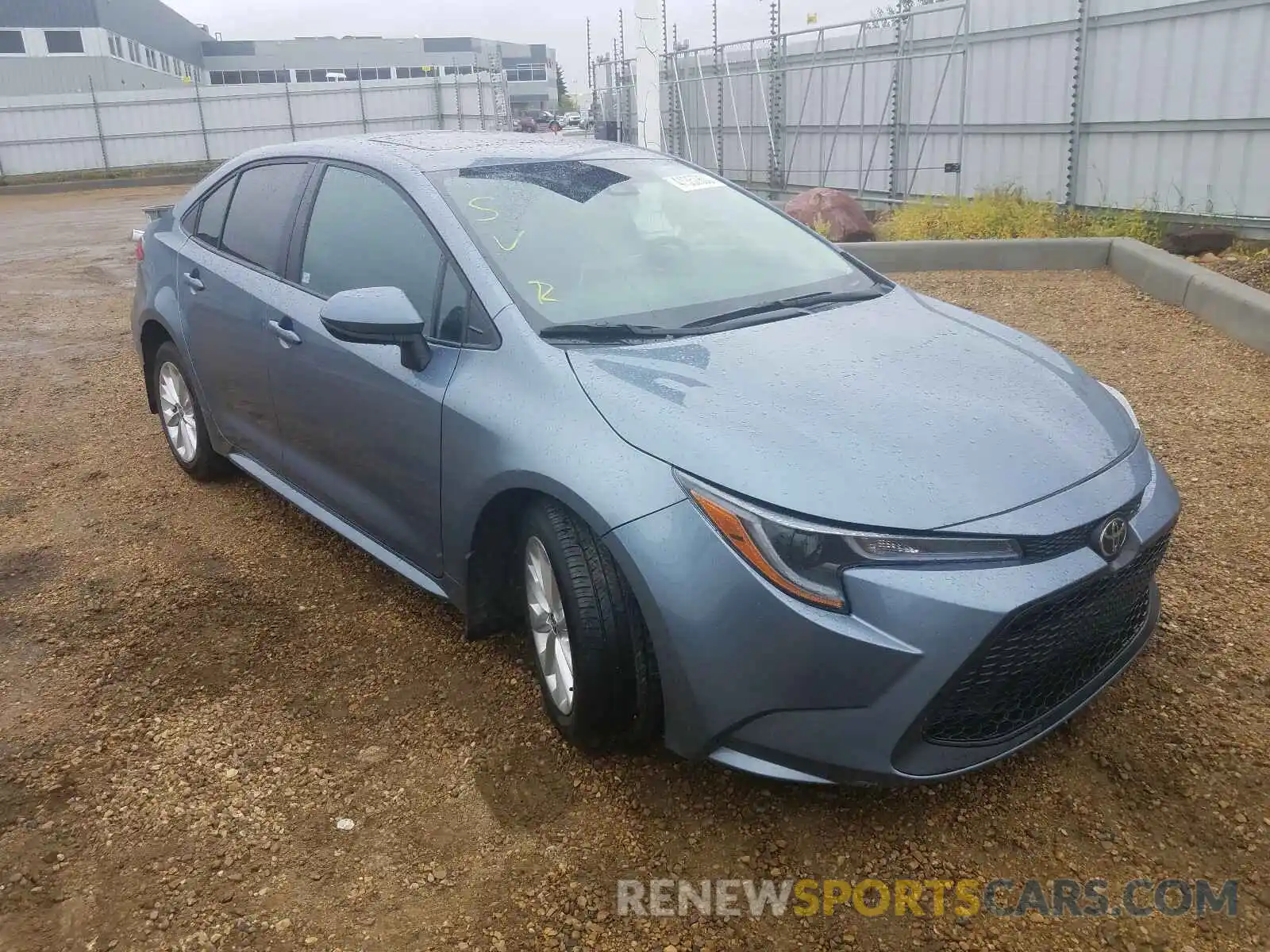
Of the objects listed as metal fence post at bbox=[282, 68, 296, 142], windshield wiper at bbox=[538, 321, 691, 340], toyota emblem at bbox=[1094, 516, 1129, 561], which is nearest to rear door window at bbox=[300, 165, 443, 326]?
windshield wiper at bbox=[538, 321, 691, 340]

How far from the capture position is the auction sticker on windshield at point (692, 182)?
3.96 meters

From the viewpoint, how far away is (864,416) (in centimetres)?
262

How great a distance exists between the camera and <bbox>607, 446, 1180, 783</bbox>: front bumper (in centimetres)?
224

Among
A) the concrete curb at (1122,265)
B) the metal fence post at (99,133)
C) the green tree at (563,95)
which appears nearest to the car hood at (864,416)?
the concrete curb at (1122,265)

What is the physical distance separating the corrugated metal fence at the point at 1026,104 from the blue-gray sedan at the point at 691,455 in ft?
23.2

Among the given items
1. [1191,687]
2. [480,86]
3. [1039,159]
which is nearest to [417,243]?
[1191,687]

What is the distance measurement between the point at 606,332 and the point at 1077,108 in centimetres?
922

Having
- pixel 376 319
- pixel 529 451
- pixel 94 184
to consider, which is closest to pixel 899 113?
pixel 376 319

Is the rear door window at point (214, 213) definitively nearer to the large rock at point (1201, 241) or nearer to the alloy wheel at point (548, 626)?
the alloy wheel at point (548, 626)

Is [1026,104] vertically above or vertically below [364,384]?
above

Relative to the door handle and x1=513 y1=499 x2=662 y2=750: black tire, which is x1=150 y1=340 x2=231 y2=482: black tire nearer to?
the door handle

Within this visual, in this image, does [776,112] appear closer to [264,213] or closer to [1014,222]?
[1014,222]

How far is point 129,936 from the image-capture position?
236cm

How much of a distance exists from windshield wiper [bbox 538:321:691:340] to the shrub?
7613 millimetres
